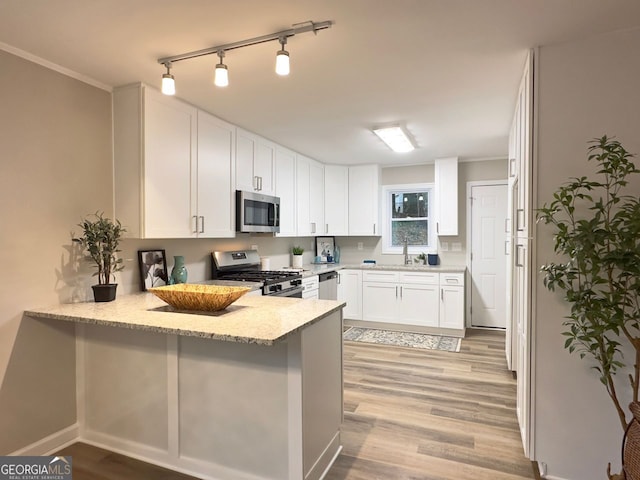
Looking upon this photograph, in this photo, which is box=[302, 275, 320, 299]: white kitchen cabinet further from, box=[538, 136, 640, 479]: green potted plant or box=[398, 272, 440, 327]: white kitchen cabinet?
box=[538, 136, 640, 479]: green potted plant

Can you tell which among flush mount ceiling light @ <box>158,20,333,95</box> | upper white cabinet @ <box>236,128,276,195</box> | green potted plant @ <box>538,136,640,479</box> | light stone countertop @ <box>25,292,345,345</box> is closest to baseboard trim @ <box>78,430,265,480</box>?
light stone countertop @ <box>25,292,345,345</box>

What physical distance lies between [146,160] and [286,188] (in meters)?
2.03

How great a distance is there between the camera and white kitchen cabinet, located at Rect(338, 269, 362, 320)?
5.39m

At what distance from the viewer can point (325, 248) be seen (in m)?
5.98

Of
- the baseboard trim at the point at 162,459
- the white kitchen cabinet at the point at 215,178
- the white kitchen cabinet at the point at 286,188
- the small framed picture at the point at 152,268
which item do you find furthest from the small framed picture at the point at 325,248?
the baseboard trim at the point at 162,459

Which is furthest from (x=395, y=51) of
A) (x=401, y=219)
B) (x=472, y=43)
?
(x=401, y=219)

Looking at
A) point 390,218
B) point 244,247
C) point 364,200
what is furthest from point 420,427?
point 390,218

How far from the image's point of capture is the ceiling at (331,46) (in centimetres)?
176

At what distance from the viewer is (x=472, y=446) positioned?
7.95ft

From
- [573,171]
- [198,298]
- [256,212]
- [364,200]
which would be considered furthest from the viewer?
[364,200]

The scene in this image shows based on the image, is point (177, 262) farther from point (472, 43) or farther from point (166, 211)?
point (472, 43)

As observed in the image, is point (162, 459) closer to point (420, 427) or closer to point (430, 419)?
point (420, 427)

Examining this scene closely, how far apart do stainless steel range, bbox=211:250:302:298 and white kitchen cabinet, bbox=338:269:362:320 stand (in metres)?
1.38

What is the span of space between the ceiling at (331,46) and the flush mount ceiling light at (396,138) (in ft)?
0.85
